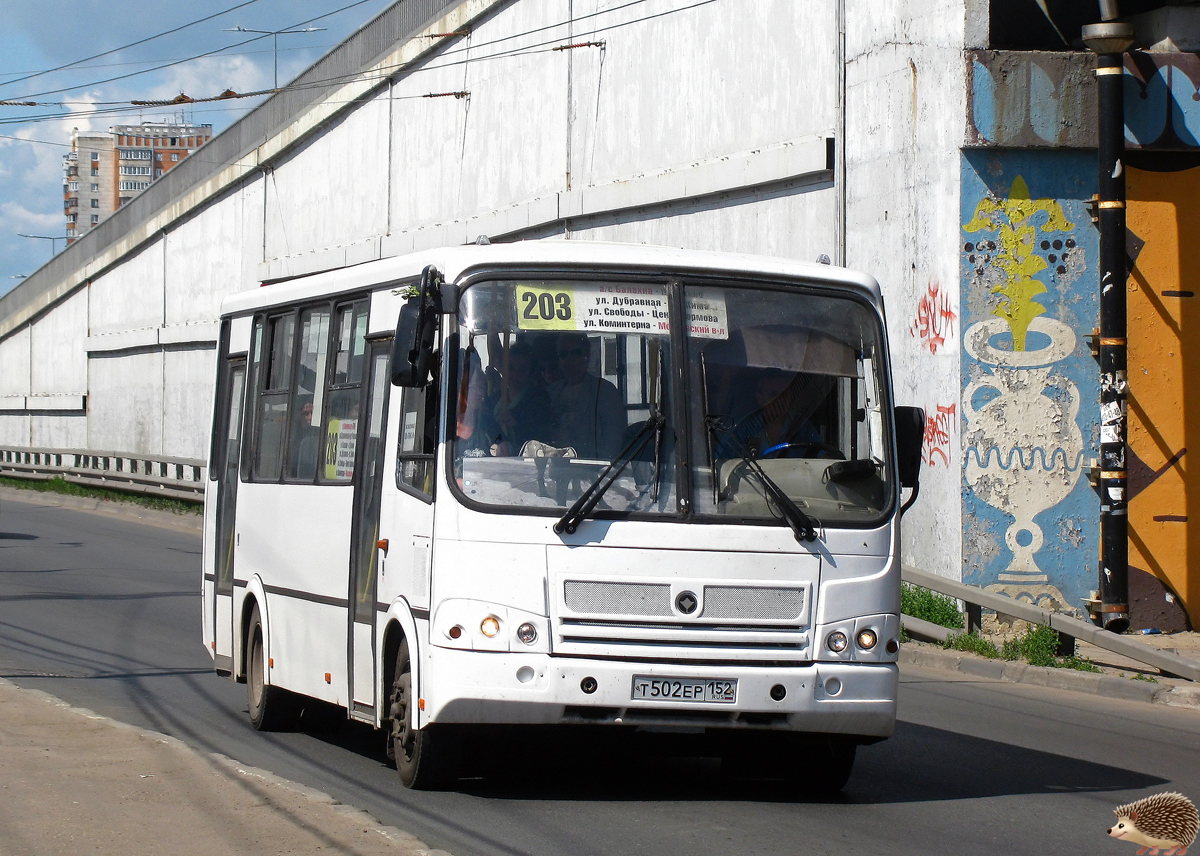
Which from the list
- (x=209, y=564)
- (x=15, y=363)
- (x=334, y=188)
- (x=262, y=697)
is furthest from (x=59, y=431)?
(x=262, y=697)

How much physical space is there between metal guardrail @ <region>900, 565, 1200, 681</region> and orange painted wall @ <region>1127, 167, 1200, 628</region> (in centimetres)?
222

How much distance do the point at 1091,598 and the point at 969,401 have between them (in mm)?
2163

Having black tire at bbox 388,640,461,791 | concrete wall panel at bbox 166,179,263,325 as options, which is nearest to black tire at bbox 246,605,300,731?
black tire at bbox 388,640,461,791

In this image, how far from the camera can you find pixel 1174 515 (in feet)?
51.4

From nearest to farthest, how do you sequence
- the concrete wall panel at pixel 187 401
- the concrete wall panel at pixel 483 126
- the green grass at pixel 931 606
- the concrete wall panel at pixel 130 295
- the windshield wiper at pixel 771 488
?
the windshield wiper at pixel 771 488, the green grass at pixel 931 606, the concrete wall panel at pixel 483 126, the concrete wall panel at pixel 187 401, the concrete wall panel at pixel 130 295

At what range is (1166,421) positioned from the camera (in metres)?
15.7

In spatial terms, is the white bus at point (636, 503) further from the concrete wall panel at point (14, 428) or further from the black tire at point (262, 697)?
the concrete wall panel at point (14, 428)

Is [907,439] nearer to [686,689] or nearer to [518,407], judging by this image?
[686,689]

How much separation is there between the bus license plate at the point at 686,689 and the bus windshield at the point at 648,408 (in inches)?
29.3

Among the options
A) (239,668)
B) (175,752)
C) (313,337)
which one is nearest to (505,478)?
(175,752)

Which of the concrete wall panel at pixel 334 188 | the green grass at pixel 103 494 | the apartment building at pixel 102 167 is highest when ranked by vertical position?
the apartment building at pixel 102 167

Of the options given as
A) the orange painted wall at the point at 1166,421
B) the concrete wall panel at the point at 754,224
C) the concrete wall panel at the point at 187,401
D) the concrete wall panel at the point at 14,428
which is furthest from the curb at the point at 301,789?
the concrete wall panel at the point at 14,428

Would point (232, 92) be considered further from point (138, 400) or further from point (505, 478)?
point (505, 478)

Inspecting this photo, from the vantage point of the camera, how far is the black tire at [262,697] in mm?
10008
